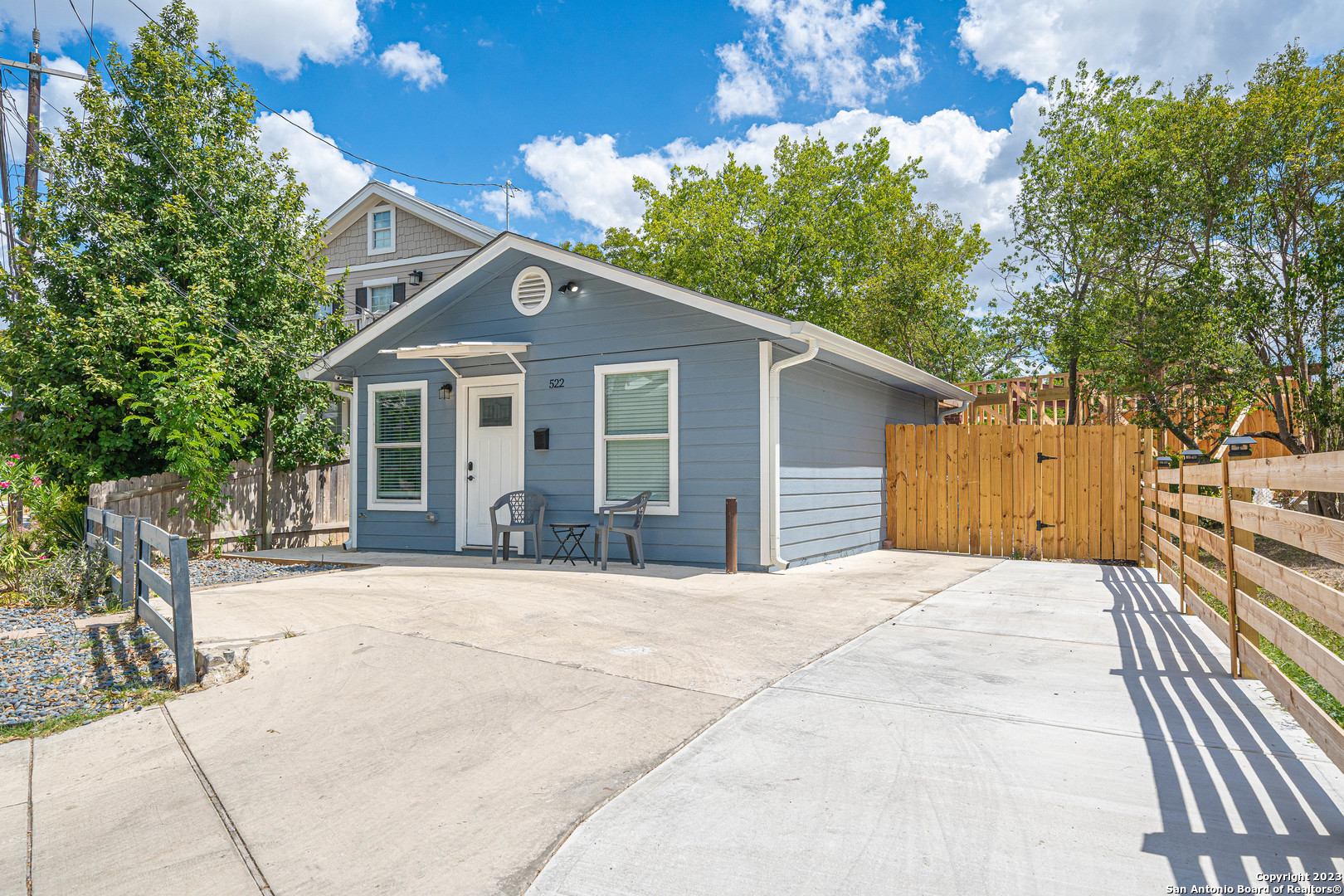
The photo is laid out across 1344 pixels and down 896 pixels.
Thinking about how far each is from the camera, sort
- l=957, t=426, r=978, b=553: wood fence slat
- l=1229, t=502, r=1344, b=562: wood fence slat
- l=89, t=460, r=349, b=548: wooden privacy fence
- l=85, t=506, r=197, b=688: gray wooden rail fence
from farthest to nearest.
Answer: l=957, t=426, r=978, b=553: wood fence slat < l=89, t=460, r=349, b=548: wooden privacy fence < l=85, t=506, r=197, b=688: gray wooden rail fence < l=1229, t=502, r=1344, b=562: wood fence slat

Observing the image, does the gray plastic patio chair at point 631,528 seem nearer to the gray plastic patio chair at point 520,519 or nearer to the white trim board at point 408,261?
the gray plastic patio chair at point 520,519

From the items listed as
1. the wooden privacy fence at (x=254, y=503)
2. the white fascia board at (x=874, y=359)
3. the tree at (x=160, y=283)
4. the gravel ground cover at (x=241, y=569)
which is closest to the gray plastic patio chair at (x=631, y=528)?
the white fascia board at (x=874, y=359)

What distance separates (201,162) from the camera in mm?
10445

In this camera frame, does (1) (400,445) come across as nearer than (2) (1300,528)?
No

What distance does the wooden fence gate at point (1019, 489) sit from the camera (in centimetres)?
846

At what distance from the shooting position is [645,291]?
7875 millimetres

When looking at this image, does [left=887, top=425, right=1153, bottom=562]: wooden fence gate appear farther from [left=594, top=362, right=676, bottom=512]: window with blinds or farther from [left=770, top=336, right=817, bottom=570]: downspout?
[left=594, top=362, right=676, bottom=512]: window with blinds

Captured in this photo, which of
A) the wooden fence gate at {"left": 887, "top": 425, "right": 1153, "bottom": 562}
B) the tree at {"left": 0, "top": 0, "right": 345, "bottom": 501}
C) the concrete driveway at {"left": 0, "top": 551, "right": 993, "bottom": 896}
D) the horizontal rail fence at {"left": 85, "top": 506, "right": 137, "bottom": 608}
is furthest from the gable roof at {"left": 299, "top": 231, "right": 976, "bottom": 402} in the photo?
the horizontal rail fence at {"left": 85, "top": 506, "right": 137, "bottom": 608}

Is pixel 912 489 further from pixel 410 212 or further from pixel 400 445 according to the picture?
pixel 410 212

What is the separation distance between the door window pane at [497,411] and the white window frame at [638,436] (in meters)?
1.21

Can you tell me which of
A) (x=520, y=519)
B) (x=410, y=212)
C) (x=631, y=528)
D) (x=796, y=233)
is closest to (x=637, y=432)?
(x=631, y=528)

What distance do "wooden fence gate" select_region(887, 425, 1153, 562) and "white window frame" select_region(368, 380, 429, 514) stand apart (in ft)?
19.1

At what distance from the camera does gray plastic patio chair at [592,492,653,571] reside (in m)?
7.48

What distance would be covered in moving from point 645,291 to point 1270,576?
5.88m
